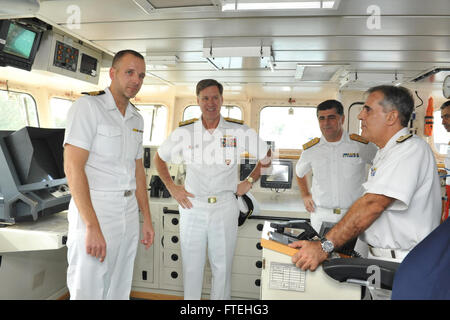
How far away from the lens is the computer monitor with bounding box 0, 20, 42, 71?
2.33 meters

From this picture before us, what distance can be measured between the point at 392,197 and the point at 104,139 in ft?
4.71

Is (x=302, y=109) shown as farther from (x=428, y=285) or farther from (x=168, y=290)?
(x=428, y=285)

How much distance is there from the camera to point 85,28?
2330 mm

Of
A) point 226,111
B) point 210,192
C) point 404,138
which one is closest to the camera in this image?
point 404,138

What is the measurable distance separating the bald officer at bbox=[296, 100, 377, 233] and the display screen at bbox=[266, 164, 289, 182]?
928 millimetres

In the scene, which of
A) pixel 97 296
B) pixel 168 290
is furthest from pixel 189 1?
pixel 168 290

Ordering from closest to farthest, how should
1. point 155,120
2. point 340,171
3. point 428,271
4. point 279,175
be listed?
point 428,271
point 340,171
point 279,175
point 155,120

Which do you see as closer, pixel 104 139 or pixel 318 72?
pixel 104 139

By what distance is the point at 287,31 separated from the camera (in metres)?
2.21

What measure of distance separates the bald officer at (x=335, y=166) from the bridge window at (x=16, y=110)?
12.9 ft

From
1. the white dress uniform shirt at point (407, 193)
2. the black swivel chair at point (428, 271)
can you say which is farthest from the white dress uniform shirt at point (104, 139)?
the black swivel chair at point (428, 271)

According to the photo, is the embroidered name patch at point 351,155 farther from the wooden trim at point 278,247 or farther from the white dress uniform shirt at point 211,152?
the wooden trim at point 278,247

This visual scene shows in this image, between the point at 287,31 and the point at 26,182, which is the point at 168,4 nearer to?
the point at 287,31

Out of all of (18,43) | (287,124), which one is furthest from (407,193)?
(287,124)
